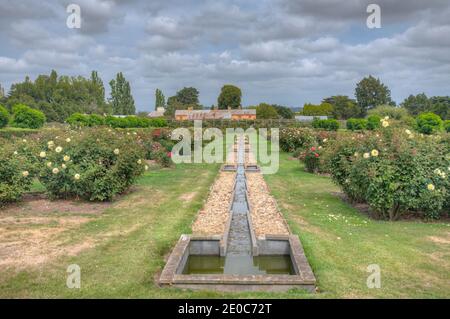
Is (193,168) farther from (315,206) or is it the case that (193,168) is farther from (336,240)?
(336,240)

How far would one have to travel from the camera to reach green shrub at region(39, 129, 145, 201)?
8344mm

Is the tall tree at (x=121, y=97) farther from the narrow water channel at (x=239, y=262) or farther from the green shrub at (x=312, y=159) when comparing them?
the narrow water channel at (x=239, y=262)

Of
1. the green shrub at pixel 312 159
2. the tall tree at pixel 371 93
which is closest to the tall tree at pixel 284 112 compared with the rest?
the tall tree at pixel 371 93

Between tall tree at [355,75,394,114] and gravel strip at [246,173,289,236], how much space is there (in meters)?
70.2

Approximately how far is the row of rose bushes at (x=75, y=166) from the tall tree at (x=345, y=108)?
228 ft

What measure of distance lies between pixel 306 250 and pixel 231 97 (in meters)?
78.6

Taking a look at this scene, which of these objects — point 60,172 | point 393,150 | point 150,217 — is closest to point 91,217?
point 150,217

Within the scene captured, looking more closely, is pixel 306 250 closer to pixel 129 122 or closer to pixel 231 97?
pixel 129 122

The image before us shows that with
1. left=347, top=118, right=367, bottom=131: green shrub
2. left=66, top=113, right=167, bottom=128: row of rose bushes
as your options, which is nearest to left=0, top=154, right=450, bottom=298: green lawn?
left=66, top=113, right=167, bottom=128: row of rose bushes

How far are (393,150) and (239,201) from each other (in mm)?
3890

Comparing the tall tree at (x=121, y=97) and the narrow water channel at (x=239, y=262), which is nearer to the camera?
the narrow water channel at (x=239, y=262)

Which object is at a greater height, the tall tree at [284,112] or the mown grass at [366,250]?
the tall tree at [284,112]

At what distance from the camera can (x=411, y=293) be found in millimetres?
4129

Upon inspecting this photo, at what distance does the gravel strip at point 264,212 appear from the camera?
6796mm
